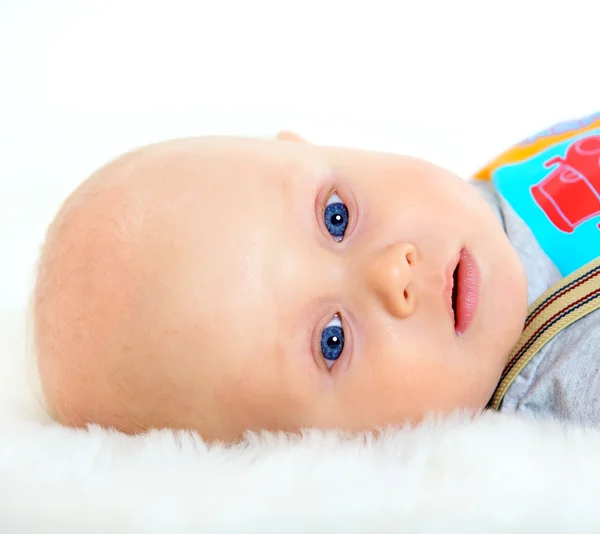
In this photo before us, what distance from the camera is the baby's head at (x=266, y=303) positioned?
876 millimetres

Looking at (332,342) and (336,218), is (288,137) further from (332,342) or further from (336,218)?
(332,342)

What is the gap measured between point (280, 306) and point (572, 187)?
503 millimetres

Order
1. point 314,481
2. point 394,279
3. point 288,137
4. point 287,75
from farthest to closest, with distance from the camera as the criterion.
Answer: point 287,75 < point 288,137 < point 394,279 < point 314,481

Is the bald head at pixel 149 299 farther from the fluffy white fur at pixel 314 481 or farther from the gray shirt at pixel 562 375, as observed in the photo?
the gray shirt at pixel 562 375

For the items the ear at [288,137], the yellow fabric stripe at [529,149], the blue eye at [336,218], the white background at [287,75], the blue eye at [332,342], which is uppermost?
the white background at [287,75]

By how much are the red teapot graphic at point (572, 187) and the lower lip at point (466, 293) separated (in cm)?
21

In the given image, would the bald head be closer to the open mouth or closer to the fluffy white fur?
the fluffy white fur

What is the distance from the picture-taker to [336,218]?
95cm

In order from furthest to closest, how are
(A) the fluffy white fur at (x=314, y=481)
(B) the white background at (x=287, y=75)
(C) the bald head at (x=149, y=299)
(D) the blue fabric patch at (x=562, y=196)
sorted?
(B) the white background at (x=287, y=75), (D) the blue fabric patch at (x=562, y=196), (C) the bald head at (x=149, y=299), (A) the fluffy white fur at (x=314, y=481)

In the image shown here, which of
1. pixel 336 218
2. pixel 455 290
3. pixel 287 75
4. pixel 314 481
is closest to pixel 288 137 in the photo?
pixel 336 218

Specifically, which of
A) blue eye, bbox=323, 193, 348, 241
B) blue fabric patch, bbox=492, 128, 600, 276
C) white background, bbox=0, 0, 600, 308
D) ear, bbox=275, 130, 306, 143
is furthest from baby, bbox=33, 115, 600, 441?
white background, bbox=0, 0, 600, 308

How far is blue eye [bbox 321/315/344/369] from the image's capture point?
2.96ft

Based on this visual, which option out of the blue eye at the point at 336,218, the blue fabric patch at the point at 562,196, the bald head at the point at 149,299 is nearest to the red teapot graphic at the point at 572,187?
the blue fabric patch at the point at 562,196

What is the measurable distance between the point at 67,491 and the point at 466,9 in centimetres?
142
